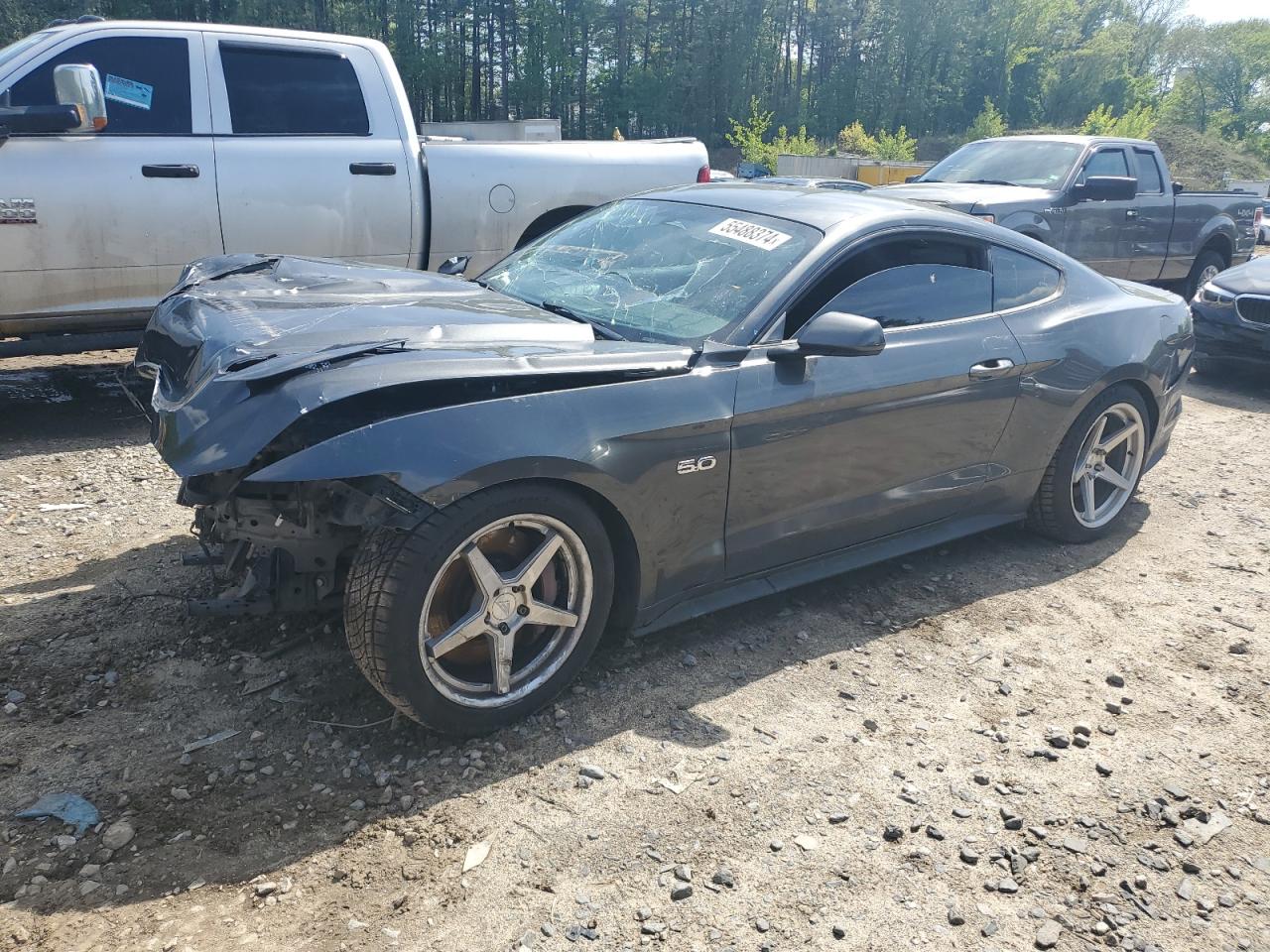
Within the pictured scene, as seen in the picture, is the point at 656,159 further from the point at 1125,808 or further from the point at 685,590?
the point at 1125,808

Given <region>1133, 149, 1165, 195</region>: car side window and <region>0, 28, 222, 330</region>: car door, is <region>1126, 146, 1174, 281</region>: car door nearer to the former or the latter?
<region>1133, 149, 1165, 195</region>: car side window

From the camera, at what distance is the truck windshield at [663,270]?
3.44 metres

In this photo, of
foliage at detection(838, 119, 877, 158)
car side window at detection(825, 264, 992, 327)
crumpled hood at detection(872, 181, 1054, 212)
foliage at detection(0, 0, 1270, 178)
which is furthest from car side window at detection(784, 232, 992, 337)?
foliage at detection(838, 119, 877, 158)

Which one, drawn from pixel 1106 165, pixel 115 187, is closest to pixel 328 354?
pixel 115 187

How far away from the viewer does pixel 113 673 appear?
10.4 feet

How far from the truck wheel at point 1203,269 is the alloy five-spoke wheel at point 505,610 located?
35.1 feet

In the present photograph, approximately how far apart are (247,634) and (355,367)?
49.8 inches

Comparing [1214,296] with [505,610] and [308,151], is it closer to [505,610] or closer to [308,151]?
[308,151]

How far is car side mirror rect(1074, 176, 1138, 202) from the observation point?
9078 mm

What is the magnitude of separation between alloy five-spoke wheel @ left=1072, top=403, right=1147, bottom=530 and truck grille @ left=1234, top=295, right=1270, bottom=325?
4.56m

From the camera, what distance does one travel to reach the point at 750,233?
372 cm

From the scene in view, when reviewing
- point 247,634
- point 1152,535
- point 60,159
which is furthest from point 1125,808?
point 60,159

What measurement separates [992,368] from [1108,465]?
48.5 inches

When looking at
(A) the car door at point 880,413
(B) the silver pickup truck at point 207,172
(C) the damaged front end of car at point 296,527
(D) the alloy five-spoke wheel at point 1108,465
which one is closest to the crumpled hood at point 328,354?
(C) the damaged front end of car at point 296,527
